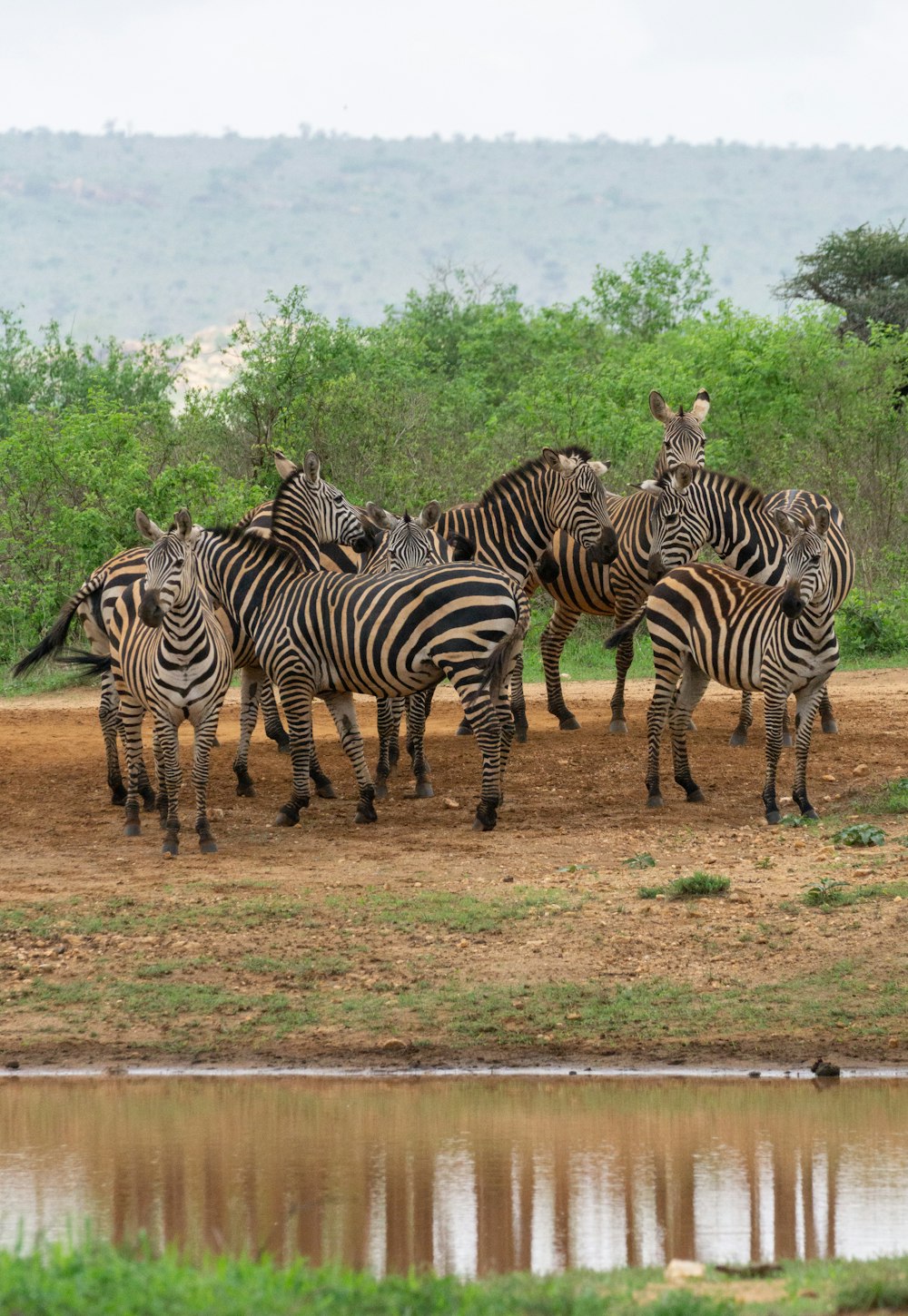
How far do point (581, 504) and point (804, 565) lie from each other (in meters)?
3.36

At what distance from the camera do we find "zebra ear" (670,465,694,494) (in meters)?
14.1

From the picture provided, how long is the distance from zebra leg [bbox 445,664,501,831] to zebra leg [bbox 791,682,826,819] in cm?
203

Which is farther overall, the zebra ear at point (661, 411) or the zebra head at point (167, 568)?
the zebra ear at point (661, 411)

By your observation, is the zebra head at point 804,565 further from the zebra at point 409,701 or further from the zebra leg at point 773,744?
the zebra at point 409,701

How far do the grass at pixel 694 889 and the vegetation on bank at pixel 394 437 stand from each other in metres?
11.7

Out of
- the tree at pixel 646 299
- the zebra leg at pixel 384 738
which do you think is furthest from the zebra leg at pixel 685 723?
the tree at pixel 646 299

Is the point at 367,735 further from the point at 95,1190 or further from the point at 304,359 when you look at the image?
the point at 304,359

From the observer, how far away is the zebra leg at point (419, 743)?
12.8m

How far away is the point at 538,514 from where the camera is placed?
47.8 feet

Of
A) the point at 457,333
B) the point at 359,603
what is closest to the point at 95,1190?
the point at 359,603

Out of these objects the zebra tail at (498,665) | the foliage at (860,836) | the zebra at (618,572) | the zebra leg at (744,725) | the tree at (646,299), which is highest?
the tree at (646,299)

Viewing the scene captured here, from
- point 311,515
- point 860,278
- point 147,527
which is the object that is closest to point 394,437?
point 311,515

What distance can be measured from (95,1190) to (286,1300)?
2.07m

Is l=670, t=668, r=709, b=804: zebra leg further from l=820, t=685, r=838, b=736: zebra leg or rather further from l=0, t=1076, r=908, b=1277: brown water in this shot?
l=0, t=1076, r=908, b=1277: brown water
